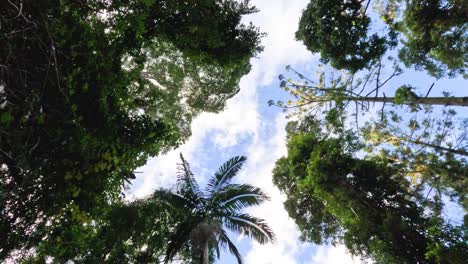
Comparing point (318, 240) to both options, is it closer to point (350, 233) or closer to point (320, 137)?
point (350, 233)

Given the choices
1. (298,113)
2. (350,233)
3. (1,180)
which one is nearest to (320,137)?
(298,113)

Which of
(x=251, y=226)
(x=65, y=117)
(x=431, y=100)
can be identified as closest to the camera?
(x=65, y=117)

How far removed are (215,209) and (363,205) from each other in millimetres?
5376

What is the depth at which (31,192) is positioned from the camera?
3988 millimetres

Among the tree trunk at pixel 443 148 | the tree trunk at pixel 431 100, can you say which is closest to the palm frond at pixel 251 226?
the tree trunk at pixel 431 100

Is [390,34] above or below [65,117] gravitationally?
above

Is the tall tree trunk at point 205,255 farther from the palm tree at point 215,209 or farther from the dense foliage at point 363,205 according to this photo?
the dense foliage at point 363,205

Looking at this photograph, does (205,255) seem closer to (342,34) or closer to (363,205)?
(363,205)

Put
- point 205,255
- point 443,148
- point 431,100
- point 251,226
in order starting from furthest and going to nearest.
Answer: point 443,148, point 251,226, point 205,255, point 431,100

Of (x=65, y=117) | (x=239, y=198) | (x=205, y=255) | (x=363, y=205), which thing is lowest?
(x=65, y=117)

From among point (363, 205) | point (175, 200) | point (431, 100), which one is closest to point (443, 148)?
point (431, 100)

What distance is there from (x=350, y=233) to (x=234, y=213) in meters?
4.26

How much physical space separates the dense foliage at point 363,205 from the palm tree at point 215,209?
2.51 meters

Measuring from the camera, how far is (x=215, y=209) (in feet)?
34.6
